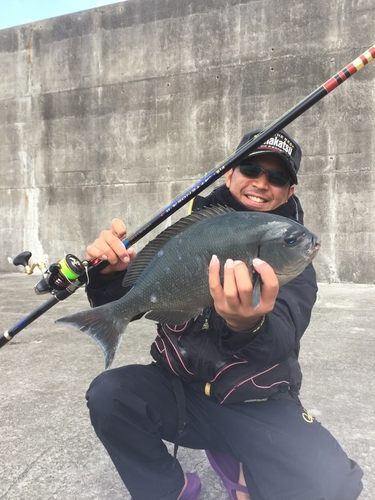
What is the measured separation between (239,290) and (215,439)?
0.91 meters

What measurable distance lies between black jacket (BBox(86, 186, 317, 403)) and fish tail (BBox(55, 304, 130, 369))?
1.22 ft

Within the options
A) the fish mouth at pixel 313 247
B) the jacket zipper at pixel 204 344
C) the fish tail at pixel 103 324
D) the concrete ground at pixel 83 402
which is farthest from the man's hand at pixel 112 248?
the concrete ground at pixel 83 402

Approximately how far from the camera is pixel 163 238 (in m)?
1.51

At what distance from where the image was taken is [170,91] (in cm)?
720

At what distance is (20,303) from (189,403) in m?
4.39

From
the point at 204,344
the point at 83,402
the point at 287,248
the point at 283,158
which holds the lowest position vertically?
the point at 83,402

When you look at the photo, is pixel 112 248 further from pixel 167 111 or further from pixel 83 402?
pixel 167 111

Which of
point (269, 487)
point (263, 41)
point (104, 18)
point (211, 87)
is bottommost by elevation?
point (269, 487)

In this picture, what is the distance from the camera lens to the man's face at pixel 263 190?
5.96ft

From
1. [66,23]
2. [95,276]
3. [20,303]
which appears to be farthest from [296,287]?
[66,23]

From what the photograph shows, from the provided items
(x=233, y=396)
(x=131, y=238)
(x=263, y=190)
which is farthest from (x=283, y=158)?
(x=233, y=396)

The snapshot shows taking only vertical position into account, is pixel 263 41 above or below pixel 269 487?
above

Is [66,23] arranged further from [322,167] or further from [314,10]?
[322,167]

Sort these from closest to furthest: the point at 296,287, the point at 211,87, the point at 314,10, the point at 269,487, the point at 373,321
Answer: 1. the point at 269,487
2. the point at 296,287
3. the point at 373,321
4. the point at 314,10
5. the point at 211,87
